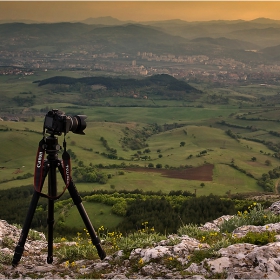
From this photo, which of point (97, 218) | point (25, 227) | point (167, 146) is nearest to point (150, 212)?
point (97, 218)

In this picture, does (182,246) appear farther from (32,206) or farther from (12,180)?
(12,180)

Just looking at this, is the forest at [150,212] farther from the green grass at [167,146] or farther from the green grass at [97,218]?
the green grass at [167,146]

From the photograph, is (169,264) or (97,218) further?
(97,218)

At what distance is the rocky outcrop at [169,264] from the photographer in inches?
245

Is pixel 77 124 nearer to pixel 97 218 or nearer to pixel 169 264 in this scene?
pixel 169 264

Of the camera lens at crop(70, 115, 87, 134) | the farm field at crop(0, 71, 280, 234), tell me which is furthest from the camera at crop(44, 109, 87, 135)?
the farm field at crop(0, 71, 280, 234)

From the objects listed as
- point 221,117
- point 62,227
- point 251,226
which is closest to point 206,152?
point 221,117

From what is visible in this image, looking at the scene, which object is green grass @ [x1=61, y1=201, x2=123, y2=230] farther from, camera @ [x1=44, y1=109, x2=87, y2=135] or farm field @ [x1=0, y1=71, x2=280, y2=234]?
camera @ [x1=44, y1=109, x2=87, y2=135]

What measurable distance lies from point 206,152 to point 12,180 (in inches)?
2200

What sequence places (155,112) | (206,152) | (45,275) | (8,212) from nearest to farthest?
1. (45,275)
2. (8,212)
3. (206,152)
4. (155,112)

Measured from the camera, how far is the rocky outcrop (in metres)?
6.23

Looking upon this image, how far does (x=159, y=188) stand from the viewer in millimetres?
69625

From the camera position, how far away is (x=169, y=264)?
6898 millimetres

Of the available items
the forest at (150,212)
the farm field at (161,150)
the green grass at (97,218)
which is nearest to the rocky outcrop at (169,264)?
the forest at (150,212)
